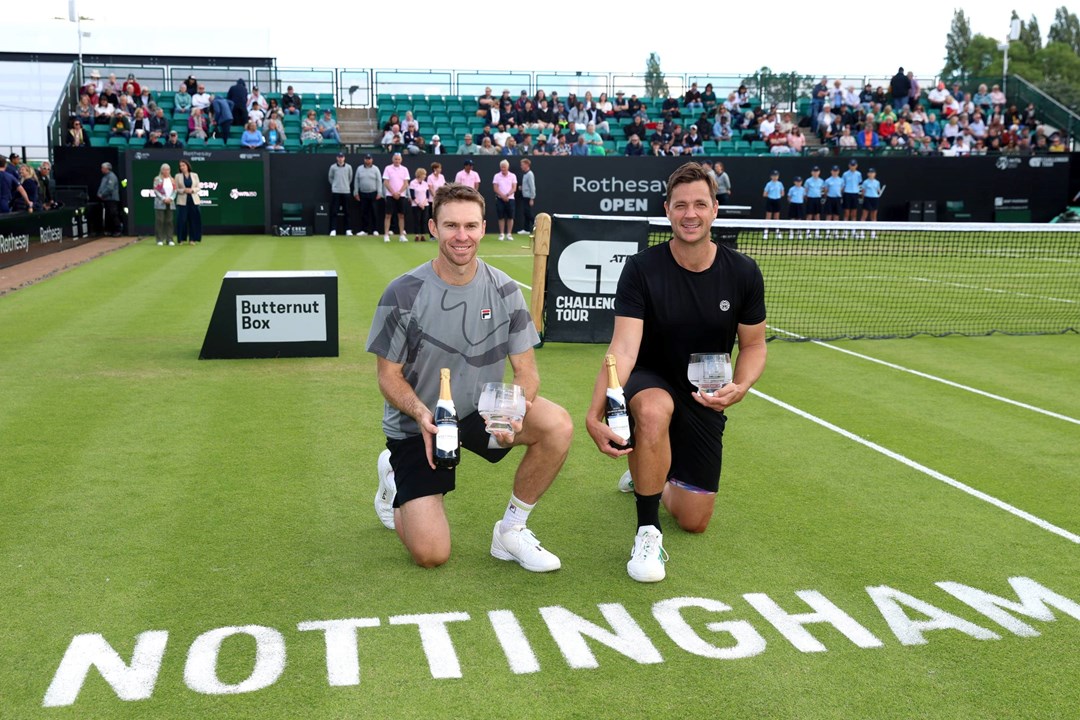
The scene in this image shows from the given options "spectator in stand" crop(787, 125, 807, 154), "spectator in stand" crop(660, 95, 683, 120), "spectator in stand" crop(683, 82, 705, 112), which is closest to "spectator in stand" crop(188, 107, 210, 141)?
"spectator in stand" crop(660, 95, 683, 120)

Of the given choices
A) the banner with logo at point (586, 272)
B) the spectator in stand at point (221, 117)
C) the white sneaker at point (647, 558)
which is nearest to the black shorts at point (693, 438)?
the white sneaker at point (647, 558)

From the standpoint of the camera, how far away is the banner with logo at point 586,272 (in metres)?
11.8

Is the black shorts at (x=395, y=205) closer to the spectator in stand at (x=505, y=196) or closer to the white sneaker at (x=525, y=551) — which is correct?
the spectator in stand at (x=505, y=196)

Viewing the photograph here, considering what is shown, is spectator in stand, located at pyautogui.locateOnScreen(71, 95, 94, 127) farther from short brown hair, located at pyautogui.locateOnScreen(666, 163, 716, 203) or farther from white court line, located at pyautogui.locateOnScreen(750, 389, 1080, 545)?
short brown hair, located at pyautogui.locateOnScreen(666, 163, 716, 203)

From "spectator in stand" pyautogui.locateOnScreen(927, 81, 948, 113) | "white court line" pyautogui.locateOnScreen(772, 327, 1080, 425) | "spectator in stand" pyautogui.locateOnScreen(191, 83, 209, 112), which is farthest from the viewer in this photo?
"spectator in stand" pyautogui.locateOnScreen(927, 81, 948, 113)

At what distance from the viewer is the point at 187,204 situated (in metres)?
25.9

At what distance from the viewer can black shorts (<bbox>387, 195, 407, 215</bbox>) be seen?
91.5 feet

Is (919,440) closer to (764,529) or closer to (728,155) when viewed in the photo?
(764,529)

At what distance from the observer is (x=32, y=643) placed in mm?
4480

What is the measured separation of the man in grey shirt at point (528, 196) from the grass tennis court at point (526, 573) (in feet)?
62.4

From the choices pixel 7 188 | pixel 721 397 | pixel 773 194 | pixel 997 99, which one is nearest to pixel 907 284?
pixel 773 194

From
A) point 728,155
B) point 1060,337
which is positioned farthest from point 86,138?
point 1060,337

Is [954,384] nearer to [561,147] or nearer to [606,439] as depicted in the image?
[606,439]

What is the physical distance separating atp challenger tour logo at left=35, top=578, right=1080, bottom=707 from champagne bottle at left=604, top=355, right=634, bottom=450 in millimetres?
782
